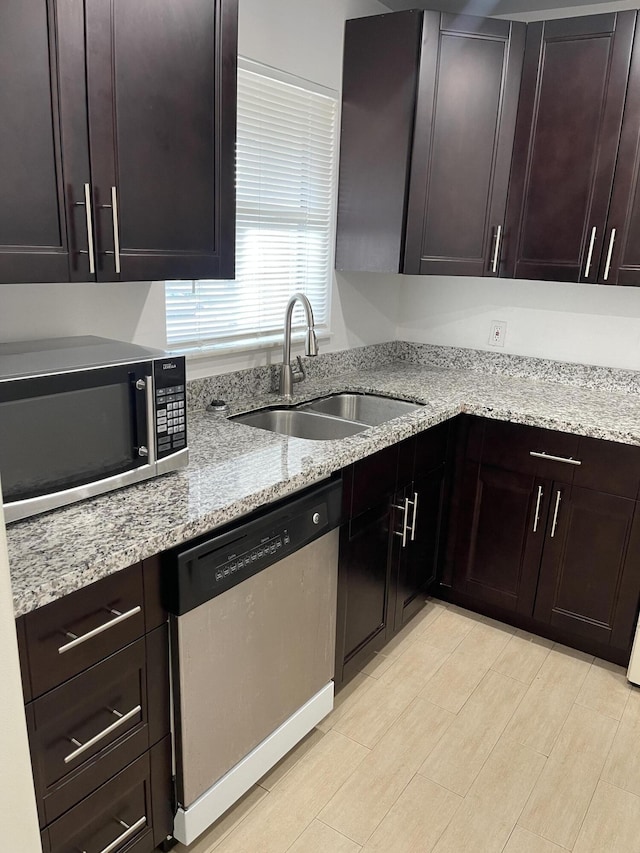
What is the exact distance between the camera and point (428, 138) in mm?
2377

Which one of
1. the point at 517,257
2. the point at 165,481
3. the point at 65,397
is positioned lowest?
the point at 165,481

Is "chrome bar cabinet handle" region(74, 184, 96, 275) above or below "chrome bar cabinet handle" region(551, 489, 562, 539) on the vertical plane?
above

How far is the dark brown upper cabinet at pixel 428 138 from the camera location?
232cm

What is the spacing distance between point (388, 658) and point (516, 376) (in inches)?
54.1

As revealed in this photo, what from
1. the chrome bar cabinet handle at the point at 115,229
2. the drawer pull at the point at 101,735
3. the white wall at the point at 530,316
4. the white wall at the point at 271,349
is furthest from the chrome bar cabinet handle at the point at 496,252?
the drawer pull at the point at 101,735

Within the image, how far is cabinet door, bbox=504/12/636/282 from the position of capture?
2195 millimetres

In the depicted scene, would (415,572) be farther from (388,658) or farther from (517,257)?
(517,257)

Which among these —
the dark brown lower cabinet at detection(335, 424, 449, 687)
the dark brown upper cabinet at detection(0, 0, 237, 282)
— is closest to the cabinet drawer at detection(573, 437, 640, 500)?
the dark brown lower cabinet at detection(335, 424, 449, 687)

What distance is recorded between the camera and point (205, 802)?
60.5 inches

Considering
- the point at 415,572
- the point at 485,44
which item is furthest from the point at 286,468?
the point at 485,44

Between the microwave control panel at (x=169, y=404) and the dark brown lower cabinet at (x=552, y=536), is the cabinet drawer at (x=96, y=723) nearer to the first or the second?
the microwave control panel at (x=169, y=404)

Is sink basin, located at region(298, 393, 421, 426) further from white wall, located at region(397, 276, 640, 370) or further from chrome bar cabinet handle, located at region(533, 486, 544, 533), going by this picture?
white wall, located at region(397, 276, 640, 370)

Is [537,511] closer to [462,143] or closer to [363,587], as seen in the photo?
[363,587]

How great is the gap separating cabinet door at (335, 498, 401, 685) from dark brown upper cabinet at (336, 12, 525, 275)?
3.47 feet
